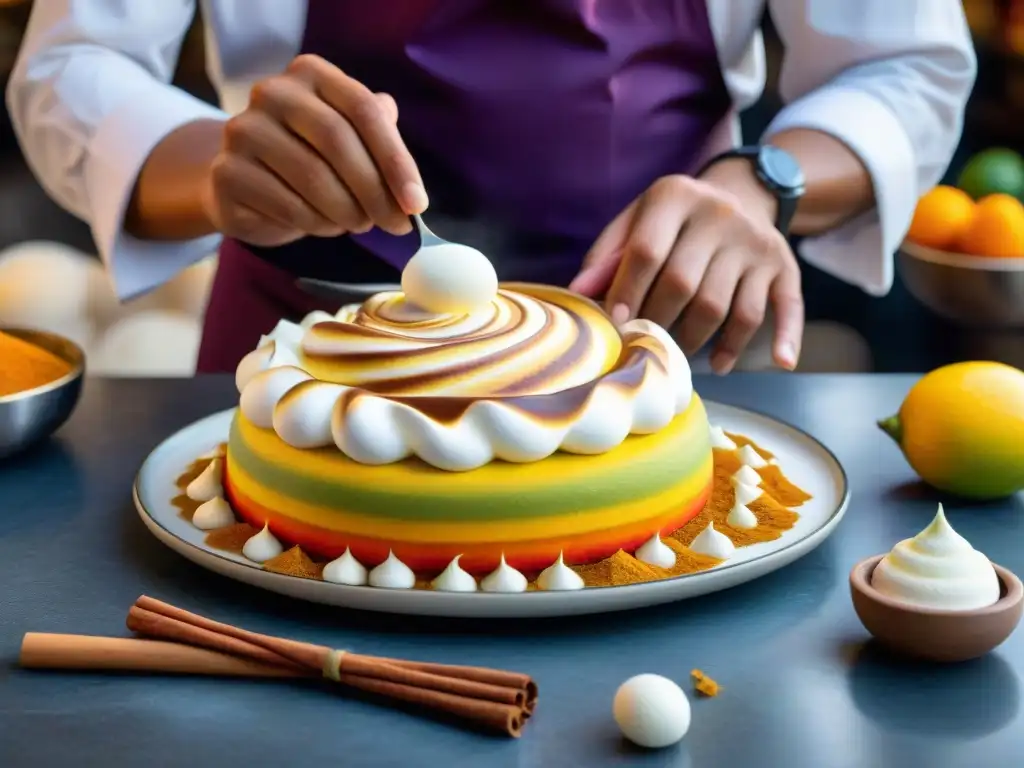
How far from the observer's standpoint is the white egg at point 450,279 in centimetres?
105

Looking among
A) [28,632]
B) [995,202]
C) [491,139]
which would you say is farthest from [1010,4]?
[28,632]

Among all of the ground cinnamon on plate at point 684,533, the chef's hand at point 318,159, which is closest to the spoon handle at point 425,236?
the chef's hand at point 318,159

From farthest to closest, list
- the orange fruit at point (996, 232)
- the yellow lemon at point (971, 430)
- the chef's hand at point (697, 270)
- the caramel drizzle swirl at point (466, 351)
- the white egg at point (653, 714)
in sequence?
1. the orange fruit at point (996, 232)
2. the chef's hand at point (697, 270)
3. the yellow lemon at point (971, 430)
4. the caramel drizzle swirl at point (466, 351)
5. the white egg at point (653, 714)

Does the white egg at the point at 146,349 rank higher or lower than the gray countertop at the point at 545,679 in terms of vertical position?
lower

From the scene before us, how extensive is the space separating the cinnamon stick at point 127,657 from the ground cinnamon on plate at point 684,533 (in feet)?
0.31

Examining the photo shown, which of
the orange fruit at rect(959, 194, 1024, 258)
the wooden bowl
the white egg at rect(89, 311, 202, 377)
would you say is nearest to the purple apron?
the wooden bowl

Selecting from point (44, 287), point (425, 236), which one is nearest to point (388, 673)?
point (425, 236)

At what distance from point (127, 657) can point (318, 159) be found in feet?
1.67

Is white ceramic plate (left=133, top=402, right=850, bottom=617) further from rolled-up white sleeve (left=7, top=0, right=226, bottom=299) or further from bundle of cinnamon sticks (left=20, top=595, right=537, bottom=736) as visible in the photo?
rolled-up white sleeve (left=7, top=0, right=226, bottom=299)

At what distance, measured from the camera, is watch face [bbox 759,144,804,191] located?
57.0 inches

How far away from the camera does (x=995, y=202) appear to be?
8.05 ft

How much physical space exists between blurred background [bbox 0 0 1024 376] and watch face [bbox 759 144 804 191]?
1.43 m

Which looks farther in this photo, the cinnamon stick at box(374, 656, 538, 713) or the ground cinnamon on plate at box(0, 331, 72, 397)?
the ground cinnamon on plate at box(0, 331, 72, 397)

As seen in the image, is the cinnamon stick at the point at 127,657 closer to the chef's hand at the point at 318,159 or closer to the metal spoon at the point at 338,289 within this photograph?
the chef's hand at the point at 318,159
